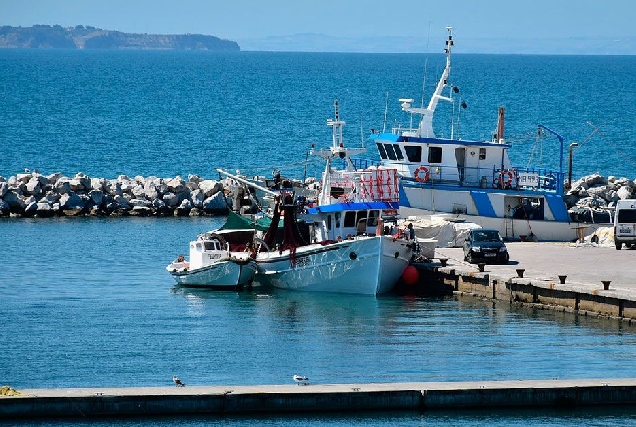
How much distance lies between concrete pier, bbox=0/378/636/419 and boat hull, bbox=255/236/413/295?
15605mm

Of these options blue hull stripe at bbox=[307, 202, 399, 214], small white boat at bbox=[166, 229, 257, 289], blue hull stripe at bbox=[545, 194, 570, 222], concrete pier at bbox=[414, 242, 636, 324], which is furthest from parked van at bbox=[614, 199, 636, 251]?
small white boat at bbox=[166, 229, 257, 289]

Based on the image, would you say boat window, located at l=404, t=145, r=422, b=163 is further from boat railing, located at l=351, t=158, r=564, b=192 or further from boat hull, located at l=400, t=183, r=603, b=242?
boat hull, located at l=400, t=183, r=603, b=242

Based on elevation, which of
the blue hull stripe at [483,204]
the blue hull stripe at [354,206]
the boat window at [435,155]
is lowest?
the blue hull stripe at [483,204]

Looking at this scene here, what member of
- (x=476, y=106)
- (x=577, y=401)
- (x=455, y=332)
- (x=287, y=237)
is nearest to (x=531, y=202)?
(x=287, y=237)

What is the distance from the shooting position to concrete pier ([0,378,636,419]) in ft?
101

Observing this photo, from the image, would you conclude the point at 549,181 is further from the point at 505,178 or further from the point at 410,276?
the point at 410,276

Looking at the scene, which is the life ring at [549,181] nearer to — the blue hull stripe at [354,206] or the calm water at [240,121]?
the calm water at [240,121]

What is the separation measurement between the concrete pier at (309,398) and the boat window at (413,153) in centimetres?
2506

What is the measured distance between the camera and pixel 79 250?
57656 mm

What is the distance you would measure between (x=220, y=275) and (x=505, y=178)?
12.8 m

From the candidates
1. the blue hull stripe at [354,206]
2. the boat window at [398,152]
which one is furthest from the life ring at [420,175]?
the blue hull stripe at [354,206]

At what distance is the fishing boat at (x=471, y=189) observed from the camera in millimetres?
56219

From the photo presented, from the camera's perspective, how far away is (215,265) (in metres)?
50.2

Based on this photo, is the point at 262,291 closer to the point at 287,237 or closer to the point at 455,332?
the point at 287,237
